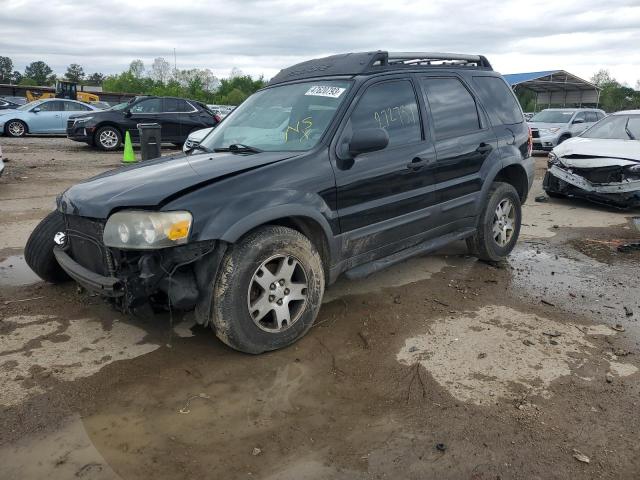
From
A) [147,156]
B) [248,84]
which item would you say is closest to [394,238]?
[147,156]

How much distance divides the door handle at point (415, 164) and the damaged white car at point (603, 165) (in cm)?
499

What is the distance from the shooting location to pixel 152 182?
10.8ft

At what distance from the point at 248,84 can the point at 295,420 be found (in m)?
102

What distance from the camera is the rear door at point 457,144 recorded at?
451 centimetres

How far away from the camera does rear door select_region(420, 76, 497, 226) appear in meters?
4.51

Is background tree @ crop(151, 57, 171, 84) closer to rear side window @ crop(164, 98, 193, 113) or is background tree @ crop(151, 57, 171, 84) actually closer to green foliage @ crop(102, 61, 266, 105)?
green foliage @ crop(102, 61, 266, 105)

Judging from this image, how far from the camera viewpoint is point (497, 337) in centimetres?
380

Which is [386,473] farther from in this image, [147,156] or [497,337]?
[147,156]

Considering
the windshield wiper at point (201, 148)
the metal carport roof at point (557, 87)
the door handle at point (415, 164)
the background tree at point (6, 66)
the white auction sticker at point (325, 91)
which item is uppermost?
the background tree at point (6, 66)

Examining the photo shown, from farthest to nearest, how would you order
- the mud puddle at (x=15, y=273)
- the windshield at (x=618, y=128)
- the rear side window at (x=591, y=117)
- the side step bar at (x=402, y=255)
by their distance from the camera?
the rear side window at (x=591, y=117), the windshield at (x=618, y=128), the mud puddle at (x=15, y=273), the side step bar at (x=402, y=255)

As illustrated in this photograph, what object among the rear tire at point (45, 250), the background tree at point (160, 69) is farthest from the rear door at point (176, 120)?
the background tree at point (160, 69)

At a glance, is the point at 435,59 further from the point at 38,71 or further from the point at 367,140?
the point at 38,71

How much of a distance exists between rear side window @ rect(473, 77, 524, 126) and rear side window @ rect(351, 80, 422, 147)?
112cm

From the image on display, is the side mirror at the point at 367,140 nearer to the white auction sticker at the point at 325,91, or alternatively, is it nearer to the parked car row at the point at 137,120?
the white auction sticker at the point at 325,91
